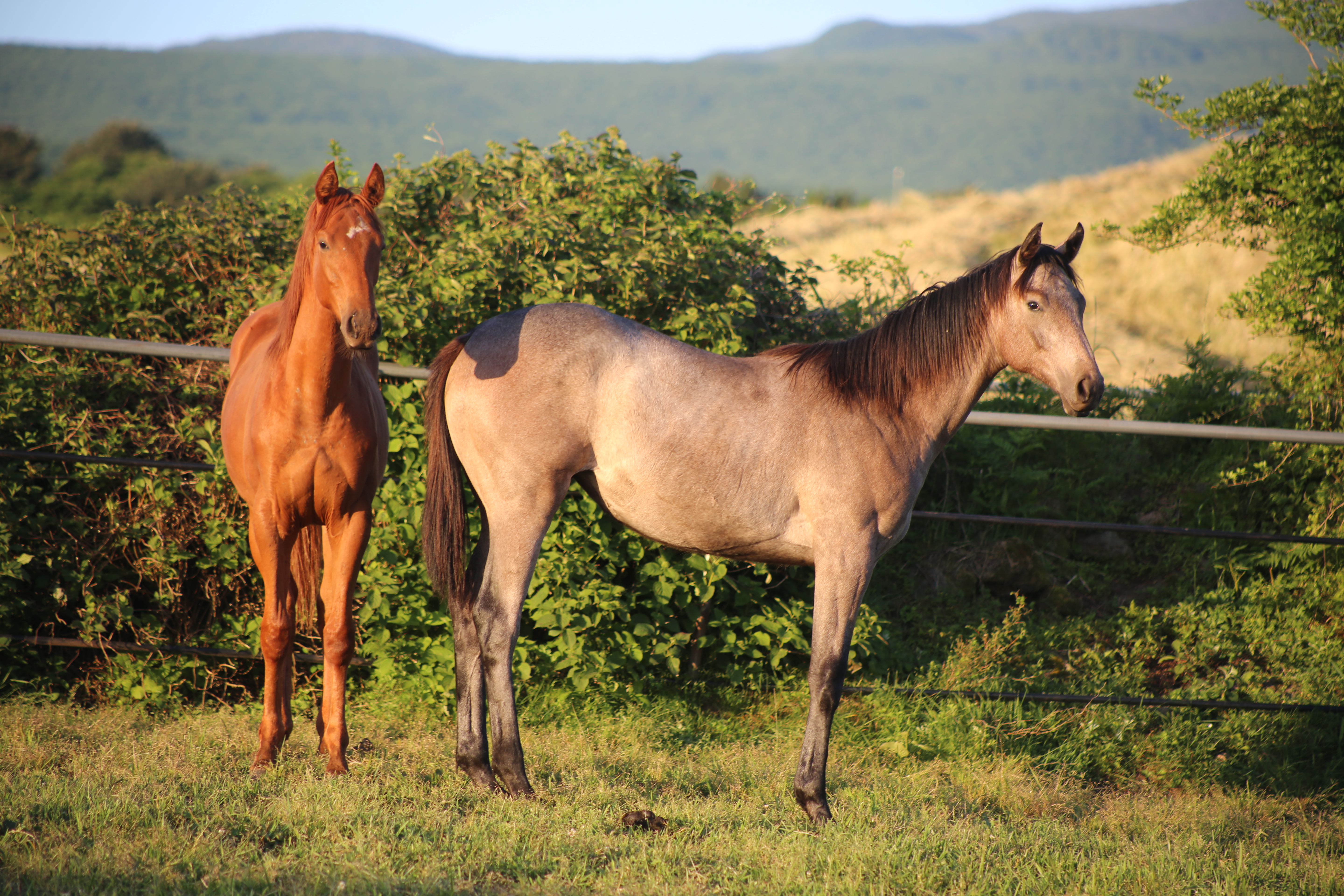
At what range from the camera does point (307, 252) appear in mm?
3062

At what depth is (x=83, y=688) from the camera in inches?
176

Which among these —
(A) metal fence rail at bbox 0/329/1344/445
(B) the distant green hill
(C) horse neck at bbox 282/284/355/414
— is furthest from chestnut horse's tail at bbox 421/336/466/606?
(B) the distant green hill

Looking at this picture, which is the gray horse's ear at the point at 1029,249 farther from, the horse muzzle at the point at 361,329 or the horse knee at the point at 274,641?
the horse knee at the point at 274,641

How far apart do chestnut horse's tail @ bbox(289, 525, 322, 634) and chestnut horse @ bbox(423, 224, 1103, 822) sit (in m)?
0.59

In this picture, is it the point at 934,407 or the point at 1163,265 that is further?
the point at 1163,265

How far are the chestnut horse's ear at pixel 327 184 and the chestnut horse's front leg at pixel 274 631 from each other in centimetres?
115

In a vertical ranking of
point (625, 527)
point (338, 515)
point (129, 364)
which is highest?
point (129, 364)

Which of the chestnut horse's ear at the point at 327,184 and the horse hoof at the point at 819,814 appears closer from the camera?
the chestnut horse's ear at the point at 327,184

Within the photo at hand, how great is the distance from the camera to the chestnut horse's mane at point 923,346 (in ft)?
11.0

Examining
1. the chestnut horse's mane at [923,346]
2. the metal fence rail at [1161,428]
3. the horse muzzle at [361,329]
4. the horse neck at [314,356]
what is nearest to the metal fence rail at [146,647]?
the horse neck at [314,356]

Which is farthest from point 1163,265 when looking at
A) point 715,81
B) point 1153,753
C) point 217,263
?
point 715,81

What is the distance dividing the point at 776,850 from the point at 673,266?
2.89 metres

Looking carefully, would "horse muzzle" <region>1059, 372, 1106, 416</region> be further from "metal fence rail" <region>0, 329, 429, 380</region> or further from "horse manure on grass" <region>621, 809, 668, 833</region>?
"metal fence rail" <region>0, 329, 429, 380</region>

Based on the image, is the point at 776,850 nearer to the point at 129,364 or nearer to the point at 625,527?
the point at 625,527
